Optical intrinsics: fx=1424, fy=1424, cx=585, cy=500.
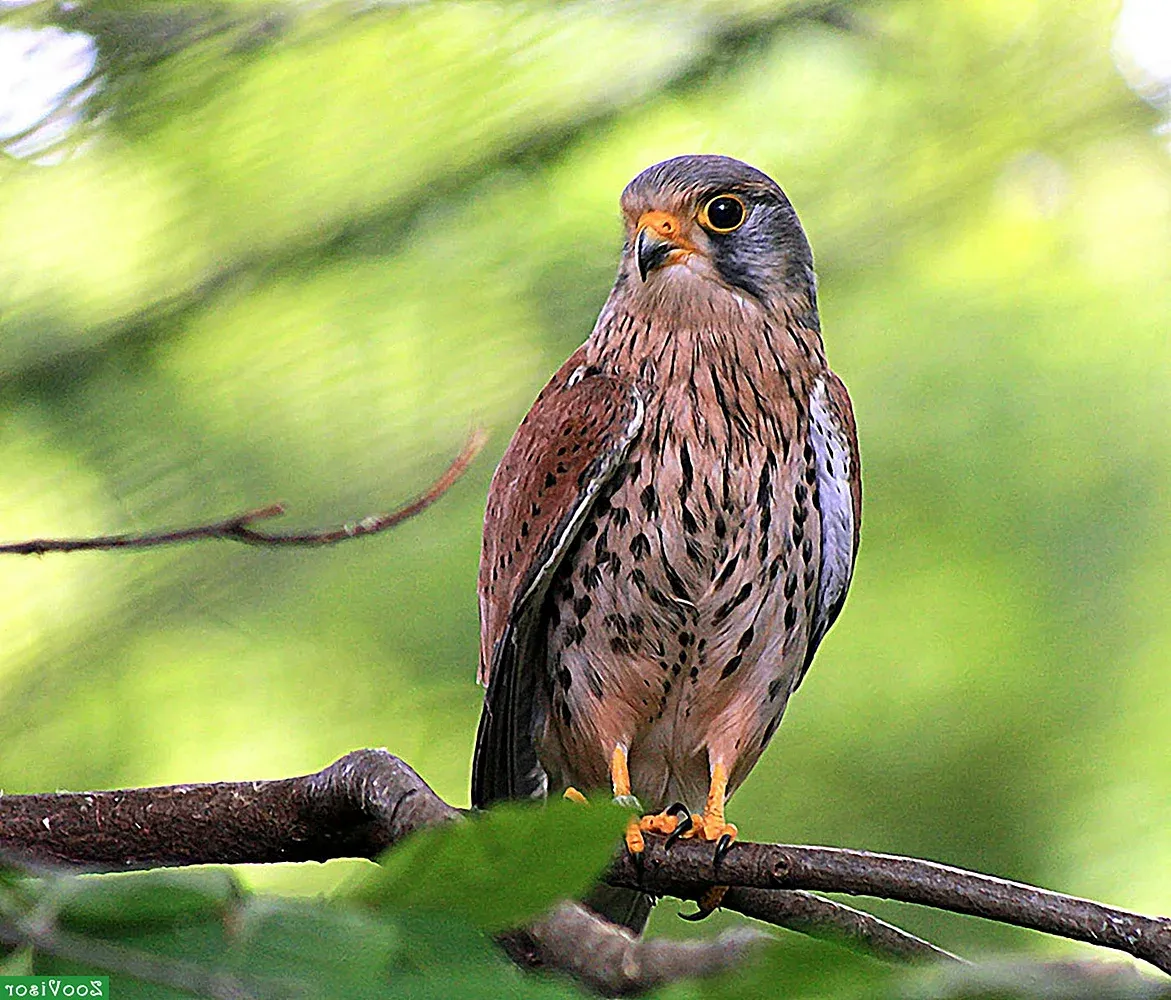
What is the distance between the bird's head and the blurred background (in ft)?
0.43

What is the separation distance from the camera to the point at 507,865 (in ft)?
Result: 1.31

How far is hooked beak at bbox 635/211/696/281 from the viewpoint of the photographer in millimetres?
1623

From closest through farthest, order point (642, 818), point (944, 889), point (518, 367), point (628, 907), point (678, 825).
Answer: point (944, 889), point (642, 818), point (678, 825), point (628, 907), point (518, 367)

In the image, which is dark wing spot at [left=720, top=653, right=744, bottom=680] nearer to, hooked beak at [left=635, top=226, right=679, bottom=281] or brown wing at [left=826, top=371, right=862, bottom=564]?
brown wing at [left=826, top=371, right=862, bottom=564]

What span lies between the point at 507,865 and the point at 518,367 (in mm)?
1479

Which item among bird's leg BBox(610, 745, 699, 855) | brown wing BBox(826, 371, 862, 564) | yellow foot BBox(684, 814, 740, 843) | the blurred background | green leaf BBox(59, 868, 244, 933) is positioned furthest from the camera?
brown wing BBox(826, 371, 862, 564)

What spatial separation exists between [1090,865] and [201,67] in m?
1.87

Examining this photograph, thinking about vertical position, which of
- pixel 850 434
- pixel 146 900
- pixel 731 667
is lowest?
pixel 146 900

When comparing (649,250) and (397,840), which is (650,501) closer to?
(649,250)

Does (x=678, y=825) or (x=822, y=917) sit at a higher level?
(x=678, y=825)

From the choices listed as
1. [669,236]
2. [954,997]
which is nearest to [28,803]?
[954,997]

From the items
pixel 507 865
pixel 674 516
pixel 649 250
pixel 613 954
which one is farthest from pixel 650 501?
pixel 507 865

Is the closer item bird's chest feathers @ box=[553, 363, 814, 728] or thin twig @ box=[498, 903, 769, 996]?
thin twig @ box=[498, 903, 769, 996]

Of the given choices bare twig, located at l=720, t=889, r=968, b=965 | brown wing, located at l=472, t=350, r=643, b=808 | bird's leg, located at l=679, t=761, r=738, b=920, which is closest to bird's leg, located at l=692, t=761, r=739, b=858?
bird's leg, located at l=679, t=761, r=738, b=920
